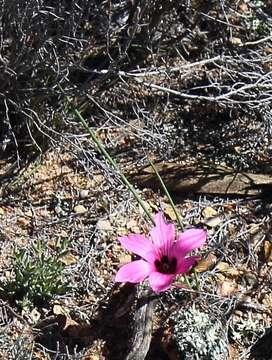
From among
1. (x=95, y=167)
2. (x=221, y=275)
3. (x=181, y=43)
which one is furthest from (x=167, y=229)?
(x=181, y=43)

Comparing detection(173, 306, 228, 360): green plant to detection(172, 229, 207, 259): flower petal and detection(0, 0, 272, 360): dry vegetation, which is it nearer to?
detection(0, 0, 272, 360): dry vegetation

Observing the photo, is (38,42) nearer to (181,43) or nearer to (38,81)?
(38,81)

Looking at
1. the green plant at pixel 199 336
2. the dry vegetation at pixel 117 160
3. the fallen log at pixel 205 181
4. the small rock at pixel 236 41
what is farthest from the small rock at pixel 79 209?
the small rock at pixel 236 41

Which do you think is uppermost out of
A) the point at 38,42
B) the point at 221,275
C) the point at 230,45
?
the point at 38,42

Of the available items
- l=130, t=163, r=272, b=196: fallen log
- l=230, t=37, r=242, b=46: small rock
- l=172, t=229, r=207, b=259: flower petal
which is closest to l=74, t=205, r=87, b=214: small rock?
l=130, t=163, r=272, b=196: fallen log

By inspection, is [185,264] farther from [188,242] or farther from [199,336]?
[199,336]

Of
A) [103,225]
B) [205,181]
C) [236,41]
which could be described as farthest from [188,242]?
[236,41]

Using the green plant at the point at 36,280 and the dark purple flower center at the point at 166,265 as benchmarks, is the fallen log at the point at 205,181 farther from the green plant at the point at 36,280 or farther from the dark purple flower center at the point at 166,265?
the dark purple flower center at the point at 166,265
